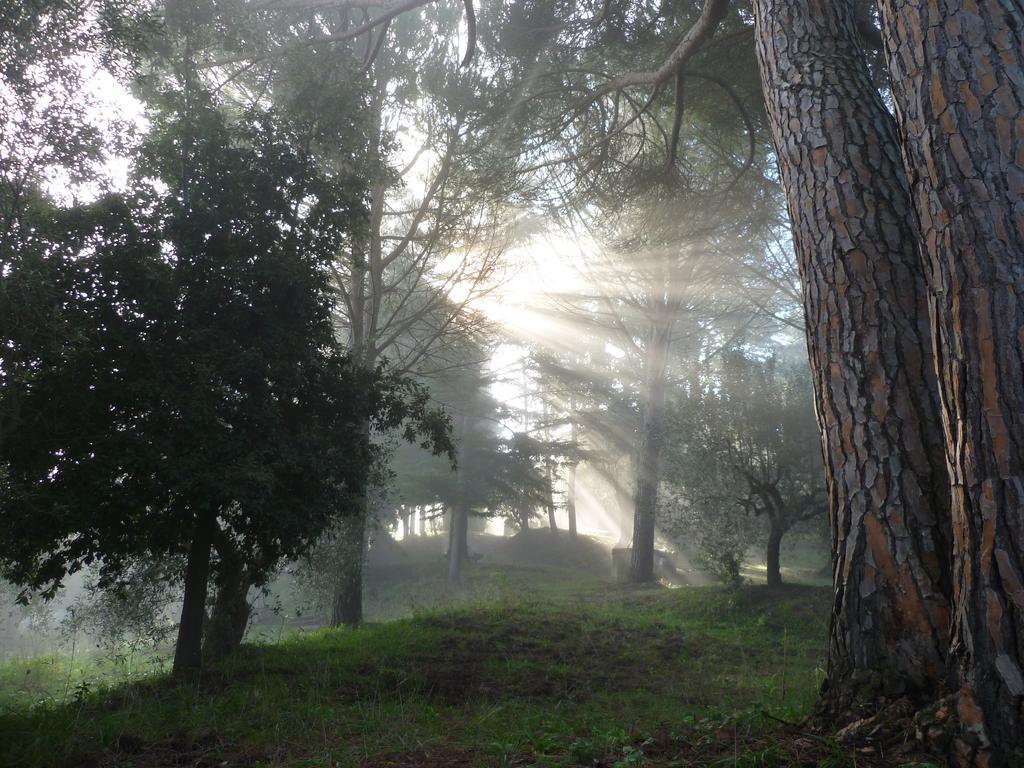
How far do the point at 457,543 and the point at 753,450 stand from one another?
14332 millimetres

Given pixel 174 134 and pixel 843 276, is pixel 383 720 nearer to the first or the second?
pixel 843 276

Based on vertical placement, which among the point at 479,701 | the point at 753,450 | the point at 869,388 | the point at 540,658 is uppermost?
the point at 753,450

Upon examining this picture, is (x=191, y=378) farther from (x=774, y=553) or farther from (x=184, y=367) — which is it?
(x=774, y=553)

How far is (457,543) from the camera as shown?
86.9 ft

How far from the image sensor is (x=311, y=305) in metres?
8.41

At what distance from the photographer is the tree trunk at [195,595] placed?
7.86 m

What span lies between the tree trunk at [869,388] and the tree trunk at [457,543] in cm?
2372

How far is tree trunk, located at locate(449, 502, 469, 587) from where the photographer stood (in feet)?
85.2

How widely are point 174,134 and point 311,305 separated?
2605 millimetres

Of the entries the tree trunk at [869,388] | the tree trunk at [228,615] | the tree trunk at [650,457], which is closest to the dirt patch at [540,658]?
the tree trunk at [228,615]

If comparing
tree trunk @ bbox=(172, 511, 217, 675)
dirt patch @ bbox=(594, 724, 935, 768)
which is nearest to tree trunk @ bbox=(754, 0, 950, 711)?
dirt patch @ bbox=(594, 724, 935, 768)

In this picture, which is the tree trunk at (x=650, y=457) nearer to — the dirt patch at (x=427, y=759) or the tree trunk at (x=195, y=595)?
the tree trunk at (x=195, y=595)

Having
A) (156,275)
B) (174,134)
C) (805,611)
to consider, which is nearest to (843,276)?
(156,275)

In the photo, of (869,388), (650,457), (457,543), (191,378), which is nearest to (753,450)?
(650,457)
